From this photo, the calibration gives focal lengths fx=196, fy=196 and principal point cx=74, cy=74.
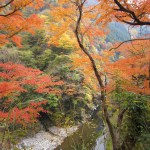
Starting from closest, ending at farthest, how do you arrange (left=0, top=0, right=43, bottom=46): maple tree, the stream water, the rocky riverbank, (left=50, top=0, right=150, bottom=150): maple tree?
(left=50, top=0, right=150, bottom=150): maple tree
(left=0, top=0, right=43, bottom=46): maple tree
the stream water
the rocky riverbank

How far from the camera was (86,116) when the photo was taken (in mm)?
16484

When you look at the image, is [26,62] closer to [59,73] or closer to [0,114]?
[59,73]

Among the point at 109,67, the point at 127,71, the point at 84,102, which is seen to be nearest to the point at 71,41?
the point at 84,102

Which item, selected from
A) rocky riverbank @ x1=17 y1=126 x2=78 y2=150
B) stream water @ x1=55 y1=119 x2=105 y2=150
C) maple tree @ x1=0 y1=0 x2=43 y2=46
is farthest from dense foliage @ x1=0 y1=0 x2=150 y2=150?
rocky riverbank @ x1=17 y1=126 x2=78 y2=150

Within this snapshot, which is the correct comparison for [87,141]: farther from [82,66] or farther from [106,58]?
[106,58]

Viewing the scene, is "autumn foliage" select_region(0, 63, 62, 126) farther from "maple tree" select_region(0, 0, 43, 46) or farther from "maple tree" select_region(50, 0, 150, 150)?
"maple tree" select_region(50, 0, 150, 150)

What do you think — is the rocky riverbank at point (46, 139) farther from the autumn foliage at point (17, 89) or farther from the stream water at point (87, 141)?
the autumn foliage at point (17, 89)

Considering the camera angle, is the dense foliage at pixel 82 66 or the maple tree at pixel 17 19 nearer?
the dense foliage at pixel 82 66

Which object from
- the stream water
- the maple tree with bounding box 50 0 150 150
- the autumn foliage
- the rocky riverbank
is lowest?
the rocky riverbank

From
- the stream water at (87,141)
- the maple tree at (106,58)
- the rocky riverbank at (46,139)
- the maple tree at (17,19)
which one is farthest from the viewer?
the rocky riverbank at (46,139)

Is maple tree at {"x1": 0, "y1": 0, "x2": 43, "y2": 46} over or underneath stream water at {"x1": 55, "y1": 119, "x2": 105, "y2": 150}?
over

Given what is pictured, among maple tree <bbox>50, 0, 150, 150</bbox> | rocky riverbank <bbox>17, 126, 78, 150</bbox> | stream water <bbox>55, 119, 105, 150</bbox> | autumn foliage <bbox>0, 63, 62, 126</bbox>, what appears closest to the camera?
maple tree <bbox>50, 0, 150, 150</bbox>

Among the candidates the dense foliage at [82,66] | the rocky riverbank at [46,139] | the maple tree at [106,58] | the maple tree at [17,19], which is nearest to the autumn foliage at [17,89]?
the dense foliage at [82,66]

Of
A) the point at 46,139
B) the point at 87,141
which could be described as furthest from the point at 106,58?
the point at 46,139
